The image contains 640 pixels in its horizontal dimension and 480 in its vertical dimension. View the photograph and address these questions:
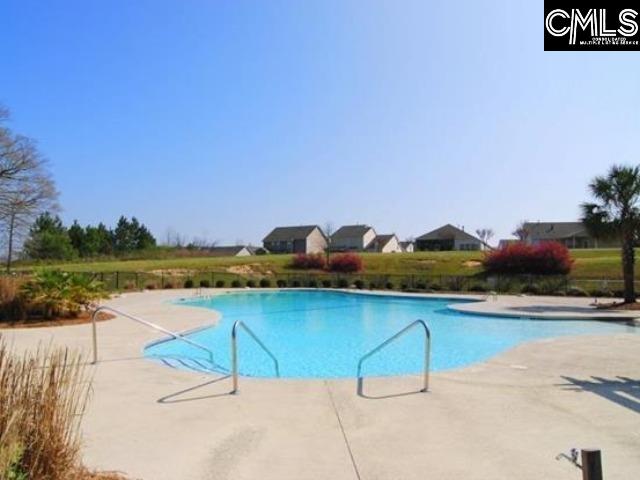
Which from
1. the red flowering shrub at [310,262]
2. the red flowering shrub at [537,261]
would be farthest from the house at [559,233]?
the red flowering shrub at [537,261]

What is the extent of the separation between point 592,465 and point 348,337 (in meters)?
11.8

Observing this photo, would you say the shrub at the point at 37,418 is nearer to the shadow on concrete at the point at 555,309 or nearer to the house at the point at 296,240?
the shadow on concrete at the point at 555,309

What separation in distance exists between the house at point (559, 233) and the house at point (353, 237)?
21.9 m

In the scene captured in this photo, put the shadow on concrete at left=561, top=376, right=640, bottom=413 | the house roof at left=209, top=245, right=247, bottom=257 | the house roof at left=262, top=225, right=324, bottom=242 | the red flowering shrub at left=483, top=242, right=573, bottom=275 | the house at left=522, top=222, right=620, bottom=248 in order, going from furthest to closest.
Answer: the house roof at left=209, top=245, right=247, bottom=257 → the house roof at left=262, top=225, right=324, bottom=242 → the house at left=522, top=222, right=620, bottom=248 → the red flowering shrub at left=483, top=242, right=573, bottom=275 → the shadow on concrete at left=561, top=376, right=640, bottom=413

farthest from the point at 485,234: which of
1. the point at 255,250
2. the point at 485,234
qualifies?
the point at 255,250

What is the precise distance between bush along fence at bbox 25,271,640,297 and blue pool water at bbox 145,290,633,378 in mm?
4959

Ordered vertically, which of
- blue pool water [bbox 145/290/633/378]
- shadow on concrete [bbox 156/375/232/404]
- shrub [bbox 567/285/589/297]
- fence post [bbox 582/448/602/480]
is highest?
fence post [bbox 582/448/602/480]

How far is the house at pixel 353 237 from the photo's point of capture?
247 ft

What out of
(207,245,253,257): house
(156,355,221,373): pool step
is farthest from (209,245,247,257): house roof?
(156,355,221,373): pool step

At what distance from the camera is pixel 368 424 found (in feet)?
17.3

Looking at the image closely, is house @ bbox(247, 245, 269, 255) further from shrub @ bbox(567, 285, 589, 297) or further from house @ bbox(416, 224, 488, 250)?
shrub @ bbox(567, 285, 589, 297)

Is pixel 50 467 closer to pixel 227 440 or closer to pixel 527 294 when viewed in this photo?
pixel 227 440

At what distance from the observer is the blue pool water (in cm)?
1023

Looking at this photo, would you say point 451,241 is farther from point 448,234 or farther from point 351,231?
point 351,231
